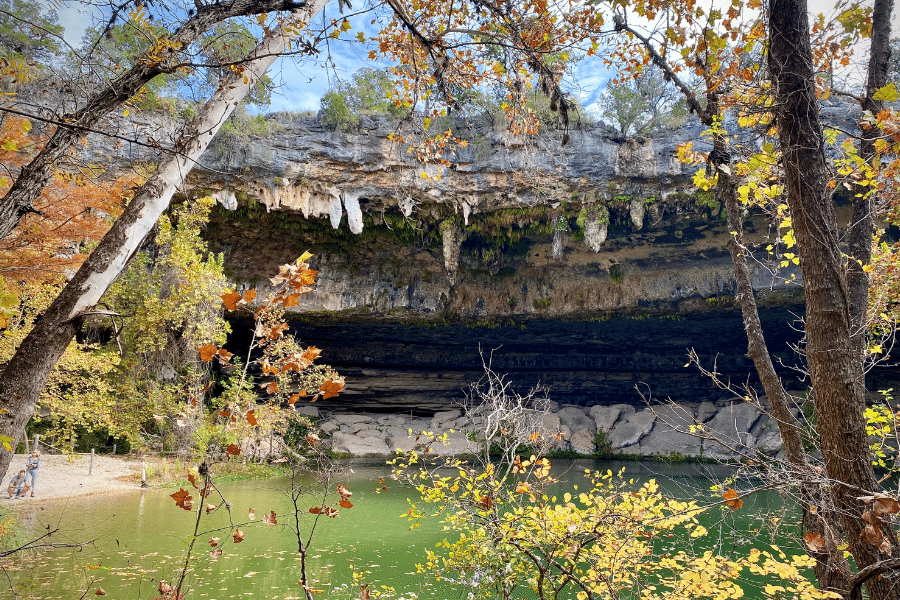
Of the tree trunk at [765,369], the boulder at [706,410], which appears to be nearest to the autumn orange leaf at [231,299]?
the tree trunk at [765,369]

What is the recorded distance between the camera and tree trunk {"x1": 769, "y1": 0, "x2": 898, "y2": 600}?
194 cm

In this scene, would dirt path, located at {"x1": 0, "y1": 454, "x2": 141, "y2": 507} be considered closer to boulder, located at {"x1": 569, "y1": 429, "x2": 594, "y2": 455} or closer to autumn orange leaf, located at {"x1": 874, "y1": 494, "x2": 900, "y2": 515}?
autumn orange leaf, located at {"x1": 874, "y1": 494, "x2": 900, "y2": 515}

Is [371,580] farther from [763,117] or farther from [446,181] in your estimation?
[446,181]

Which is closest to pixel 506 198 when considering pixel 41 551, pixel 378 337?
pixel 378 337

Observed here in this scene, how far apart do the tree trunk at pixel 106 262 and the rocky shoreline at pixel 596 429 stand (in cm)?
1465

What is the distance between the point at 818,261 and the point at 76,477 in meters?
13.6

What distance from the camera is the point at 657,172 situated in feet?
43.9

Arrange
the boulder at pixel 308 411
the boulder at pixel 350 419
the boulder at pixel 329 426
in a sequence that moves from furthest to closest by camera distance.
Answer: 1. the boulder at pixel 350 419
2. the boulder at pixel 308 411
3. the boulder at pixel 329 426

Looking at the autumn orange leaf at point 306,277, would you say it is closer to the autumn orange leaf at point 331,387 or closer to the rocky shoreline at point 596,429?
the autumn orange leaf at point 331,387

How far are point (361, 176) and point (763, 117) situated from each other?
11612 millimetres

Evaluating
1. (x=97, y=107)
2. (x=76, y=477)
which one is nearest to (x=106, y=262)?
(x=97, y=107)

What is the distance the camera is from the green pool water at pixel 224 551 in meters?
4.93

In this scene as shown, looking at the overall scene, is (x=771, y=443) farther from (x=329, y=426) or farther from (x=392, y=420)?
(x=329, y=426)

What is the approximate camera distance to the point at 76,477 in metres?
10.7
